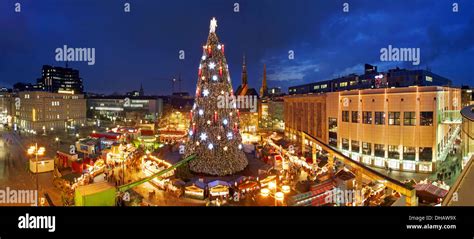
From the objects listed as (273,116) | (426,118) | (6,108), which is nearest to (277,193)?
(426,118)

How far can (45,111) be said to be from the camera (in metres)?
44.5

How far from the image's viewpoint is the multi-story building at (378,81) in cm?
4531

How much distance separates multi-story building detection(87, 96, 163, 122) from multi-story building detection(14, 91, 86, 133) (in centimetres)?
1429

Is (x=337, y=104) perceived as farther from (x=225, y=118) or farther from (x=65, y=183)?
(x=65, y=183)

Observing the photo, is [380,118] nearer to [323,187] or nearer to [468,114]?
[323,187]

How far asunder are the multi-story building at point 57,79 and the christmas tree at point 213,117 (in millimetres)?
72829

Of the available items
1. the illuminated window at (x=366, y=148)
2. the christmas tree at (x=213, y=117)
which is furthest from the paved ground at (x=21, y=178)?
the illuminated window at (x=366, y=148)

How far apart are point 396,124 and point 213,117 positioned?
15.2 meters

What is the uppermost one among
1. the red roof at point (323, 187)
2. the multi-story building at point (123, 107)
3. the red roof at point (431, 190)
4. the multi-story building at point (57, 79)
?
the multi-story building at point (57, 79)

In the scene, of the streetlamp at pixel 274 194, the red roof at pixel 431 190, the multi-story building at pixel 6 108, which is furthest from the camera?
the multi-story building at pixel 6 108

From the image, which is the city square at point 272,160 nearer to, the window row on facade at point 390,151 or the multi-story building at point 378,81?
the window row on facade at point 390,151
